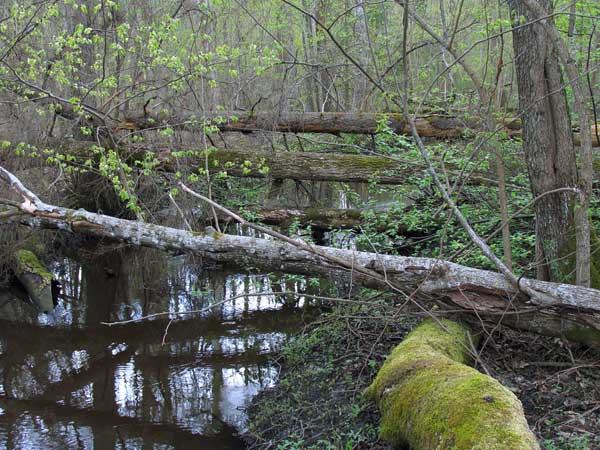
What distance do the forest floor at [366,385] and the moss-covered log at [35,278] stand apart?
4.80 m

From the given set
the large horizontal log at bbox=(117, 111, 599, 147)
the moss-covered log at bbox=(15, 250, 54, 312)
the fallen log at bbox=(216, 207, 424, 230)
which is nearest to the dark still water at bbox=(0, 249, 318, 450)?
the moss-covered log at bbox=(15, 250, 54, 312)

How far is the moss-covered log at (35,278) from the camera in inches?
355

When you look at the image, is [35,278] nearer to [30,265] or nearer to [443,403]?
[30,265]

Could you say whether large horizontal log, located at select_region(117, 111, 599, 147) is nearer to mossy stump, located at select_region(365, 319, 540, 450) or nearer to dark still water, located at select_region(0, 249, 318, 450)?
dark still water, located at select_region(0, 249, 318, 450)

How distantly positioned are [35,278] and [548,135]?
26.9 ft

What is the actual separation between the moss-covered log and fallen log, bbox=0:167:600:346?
2.97m

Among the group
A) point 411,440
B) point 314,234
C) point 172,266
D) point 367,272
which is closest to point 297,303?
point 314,234

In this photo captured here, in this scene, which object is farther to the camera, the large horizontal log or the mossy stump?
the large horizontal log

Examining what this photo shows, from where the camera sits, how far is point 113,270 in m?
10.7

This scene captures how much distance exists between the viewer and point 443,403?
3320mm

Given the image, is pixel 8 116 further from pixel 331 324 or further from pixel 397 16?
pixel 397 16

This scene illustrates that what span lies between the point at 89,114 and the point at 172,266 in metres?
3.57

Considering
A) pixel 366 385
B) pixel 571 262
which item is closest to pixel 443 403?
pixel 366 385

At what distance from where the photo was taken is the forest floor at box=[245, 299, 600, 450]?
161 inches
